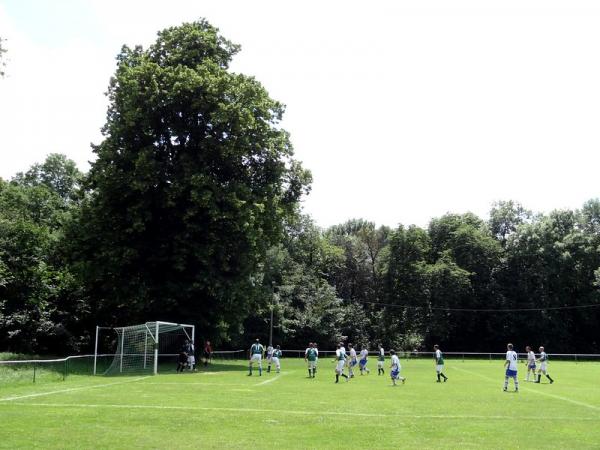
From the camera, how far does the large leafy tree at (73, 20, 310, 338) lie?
3588 centimetres

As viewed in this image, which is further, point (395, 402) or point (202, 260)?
point (202, 260)

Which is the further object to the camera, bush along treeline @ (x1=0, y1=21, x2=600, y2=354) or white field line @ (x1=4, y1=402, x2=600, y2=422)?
bush along treeline @ (x1=0, y1=21, x2=600, y2=354)

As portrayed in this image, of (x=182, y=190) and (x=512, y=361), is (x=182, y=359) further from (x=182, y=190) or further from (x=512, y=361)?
(x=512, y=361)

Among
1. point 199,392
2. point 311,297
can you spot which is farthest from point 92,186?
point 311,297

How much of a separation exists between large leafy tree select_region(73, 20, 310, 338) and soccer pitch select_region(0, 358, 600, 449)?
12235mm

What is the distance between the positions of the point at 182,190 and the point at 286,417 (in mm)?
22710

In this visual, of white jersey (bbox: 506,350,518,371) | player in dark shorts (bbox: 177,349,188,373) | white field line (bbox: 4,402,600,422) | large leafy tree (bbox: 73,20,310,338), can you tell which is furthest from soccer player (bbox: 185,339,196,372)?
white jersey (bbox: 506,350,518,371)

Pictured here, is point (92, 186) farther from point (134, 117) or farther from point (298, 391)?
point (298, 391)

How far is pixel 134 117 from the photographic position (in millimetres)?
35625

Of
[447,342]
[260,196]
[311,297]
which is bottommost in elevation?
[447,342]

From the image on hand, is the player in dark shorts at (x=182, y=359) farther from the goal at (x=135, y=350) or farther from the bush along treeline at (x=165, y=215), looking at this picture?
the bush along treeline at (x=165, y=215)

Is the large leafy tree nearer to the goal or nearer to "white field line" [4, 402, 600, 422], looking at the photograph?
the goal

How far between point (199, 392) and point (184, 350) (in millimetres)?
13289

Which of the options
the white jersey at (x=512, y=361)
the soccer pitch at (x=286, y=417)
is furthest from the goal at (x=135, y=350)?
the white jersey at (x=512, y=361)
